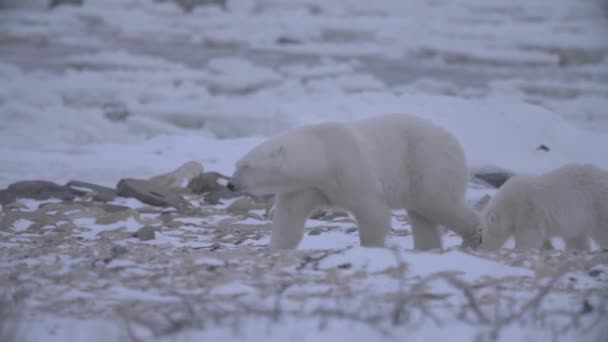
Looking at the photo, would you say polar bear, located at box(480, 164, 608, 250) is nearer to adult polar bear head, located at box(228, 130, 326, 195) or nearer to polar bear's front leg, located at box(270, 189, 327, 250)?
polar bear's front leg, located at box(270, 189, 327, 250)

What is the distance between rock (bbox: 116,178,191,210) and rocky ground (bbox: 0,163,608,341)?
5.89 feet

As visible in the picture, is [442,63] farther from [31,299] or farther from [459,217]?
[31,299]

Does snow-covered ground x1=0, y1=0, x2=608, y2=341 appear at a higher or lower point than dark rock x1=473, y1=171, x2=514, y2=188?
higher

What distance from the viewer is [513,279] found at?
3.29 meters

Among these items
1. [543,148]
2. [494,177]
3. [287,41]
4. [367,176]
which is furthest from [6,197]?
[287,41]

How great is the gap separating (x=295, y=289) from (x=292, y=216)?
192 centimetres

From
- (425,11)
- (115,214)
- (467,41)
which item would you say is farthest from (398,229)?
(425,11)

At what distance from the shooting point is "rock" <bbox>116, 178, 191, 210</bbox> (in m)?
6.68

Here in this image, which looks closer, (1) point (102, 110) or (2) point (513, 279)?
(2) point (513, 279)

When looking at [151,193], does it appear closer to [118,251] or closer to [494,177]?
[118,251]

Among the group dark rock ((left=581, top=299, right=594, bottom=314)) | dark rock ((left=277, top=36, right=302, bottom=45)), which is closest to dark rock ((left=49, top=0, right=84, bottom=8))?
dark rock ((left=277, top=36, right=302, bottom=45))

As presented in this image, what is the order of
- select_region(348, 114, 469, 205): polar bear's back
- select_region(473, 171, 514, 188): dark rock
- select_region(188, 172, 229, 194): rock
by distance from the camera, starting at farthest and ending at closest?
1. select_region(473, 171, 514, 188): dark rock
2. select_region(188, 172, 229, 194): rock
3. select_region(348, 114, 469, 205): polar bear's back

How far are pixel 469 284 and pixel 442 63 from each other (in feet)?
42.0

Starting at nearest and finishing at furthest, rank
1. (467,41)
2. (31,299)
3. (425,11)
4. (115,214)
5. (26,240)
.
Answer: (31,299) → (26,240) → (115,214) → (467,41) → (425,11)
